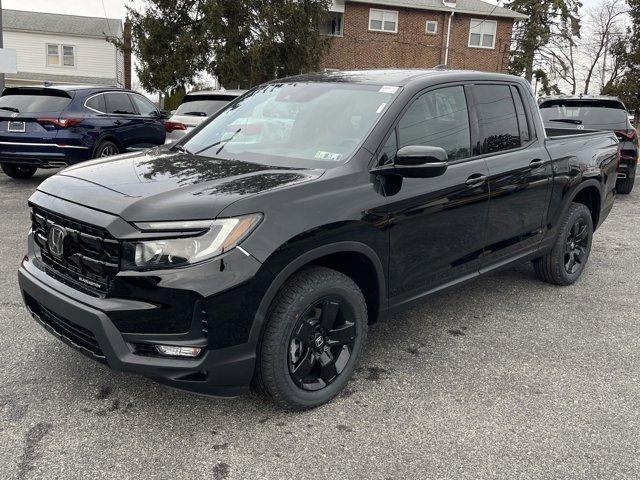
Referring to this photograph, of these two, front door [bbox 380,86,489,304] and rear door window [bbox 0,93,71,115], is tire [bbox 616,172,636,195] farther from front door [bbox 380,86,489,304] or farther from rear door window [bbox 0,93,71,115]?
rear door window [bbox 0,93,71,115]

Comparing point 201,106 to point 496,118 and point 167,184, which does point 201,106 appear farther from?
point 167,184

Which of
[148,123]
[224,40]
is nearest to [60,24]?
[224,40]

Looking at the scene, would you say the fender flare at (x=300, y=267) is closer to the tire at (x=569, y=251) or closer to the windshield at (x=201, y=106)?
the tire at (x=569, y=251)

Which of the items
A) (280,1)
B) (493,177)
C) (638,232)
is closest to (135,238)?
(493,177)

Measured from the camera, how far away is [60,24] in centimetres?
3578

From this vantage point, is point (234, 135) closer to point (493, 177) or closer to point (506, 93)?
point (493, 177)

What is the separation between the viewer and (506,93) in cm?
441

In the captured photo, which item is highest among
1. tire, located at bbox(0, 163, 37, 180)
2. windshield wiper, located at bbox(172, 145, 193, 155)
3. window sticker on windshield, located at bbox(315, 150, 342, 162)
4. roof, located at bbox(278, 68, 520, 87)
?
roof, located at bbox(278, 68, 520, 87)

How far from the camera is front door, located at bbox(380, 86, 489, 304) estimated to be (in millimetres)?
3361

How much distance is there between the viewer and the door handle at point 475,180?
3779 mm

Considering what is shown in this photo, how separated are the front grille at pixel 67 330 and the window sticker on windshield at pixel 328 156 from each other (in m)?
1.54

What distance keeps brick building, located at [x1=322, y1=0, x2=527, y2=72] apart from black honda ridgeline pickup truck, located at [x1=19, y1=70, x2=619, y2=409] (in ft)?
82.0

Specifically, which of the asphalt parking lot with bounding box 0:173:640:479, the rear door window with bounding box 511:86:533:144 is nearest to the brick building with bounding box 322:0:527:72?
the rear door window with bounding box 511:86:533:144

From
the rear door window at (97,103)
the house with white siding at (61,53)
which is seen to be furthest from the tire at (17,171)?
the house with white siding at (61,53)
